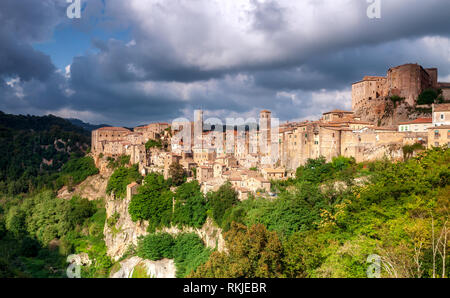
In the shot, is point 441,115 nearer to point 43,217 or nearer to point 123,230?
point 123,230

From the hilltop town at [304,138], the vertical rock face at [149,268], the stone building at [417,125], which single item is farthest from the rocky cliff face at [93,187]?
the stone building at [417,125]

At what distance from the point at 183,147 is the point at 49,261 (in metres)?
25.4

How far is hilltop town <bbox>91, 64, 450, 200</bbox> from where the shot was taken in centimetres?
3359

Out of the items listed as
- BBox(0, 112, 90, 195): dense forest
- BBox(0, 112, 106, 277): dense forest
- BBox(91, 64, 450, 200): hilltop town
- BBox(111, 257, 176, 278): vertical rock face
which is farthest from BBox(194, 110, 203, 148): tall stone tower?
BBox(0, 112, 90, 195): dense forest

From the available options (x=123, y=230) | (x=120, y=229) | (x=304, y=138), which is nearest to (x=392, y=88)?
(x=304, y=138)

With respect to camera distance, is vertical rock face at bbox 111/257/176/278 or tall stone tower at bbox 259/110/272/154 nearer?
vertical rock face at bbox 111/257/176/278

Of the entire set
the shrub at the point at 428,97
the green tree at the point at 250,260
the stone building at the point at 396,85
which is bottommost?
the green tree at the point at 250,260

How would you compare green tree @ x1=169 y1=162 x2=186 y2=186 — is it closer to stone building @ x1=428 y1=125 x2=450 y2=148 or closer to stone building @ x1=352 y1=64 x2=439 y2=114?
stone building @ x1=352 y1=64 x2=439 y2=114

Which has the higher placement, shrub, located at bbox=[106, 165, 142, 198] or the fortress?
the fortress

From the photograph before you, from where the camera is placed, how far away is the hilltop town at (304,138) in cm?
3359

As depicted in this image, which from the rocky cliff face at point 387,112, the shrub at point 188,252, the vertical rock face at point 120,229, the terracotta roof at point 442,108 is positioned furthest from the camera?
the vertical rock face at point 120,229

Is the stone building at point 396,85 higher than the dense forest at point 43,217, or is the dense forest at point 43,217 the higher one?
the stone building at point 396,85

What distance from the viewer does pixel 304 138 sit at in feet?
128

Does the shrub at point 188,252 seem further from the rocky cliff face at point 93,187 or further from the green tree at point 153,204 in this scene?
the rocky cliff face at point 93,187
